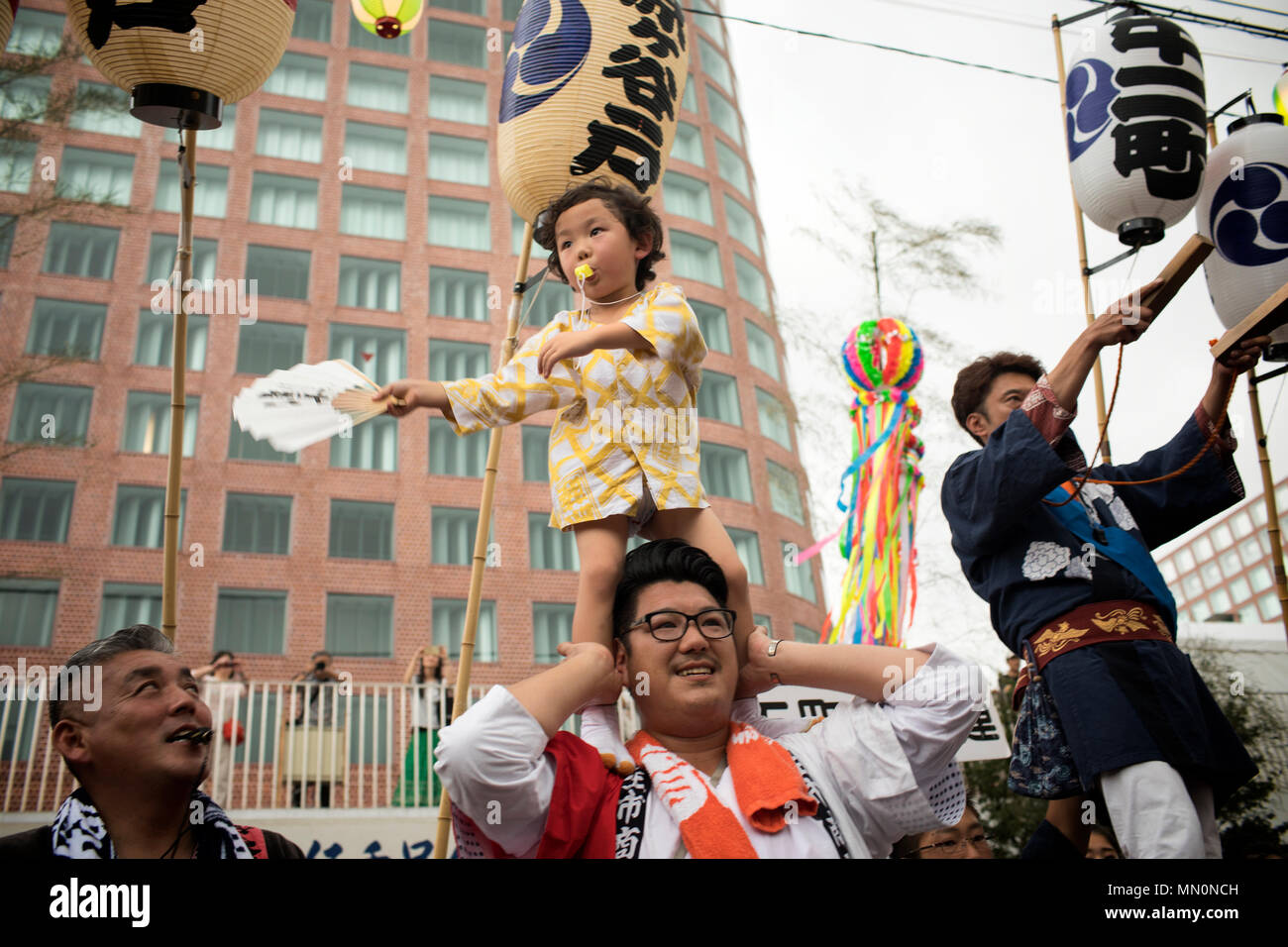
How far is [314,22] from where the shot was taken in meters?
23.3

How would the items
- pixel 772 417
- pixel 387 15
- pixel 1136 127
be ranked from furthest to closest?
1. pixel 772 417
2. pixel 387 15
3. pixel 1136 127

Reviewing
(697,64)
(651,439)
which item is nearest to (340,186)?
(697,64)

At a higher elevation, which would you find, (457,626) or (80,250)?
(80,250)

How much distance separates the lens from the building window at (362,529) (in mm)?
19734

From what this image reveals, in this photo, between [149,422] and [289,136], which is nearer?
[149,422]

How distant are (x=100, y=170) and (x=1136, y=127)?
2159 cm

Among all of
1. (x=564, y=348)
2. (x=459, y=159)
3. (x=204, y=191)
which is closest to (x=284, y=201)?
(x=204, y=191)

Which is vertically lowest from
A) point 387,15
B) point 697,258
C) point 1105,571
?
point 1105,571

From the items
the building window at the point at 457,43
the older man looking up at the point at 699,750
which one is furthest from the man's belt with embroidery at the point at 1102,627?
the building window at the point at 457,43

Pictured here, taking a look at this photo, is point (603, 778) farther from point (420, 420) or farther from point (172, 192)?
point (172, 192)

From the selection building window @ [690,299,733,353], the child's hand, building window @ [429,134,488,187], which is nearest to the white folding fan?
the child's hand

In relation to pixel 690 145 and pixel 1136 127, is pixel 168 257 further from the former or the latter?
pixel 1136 127
